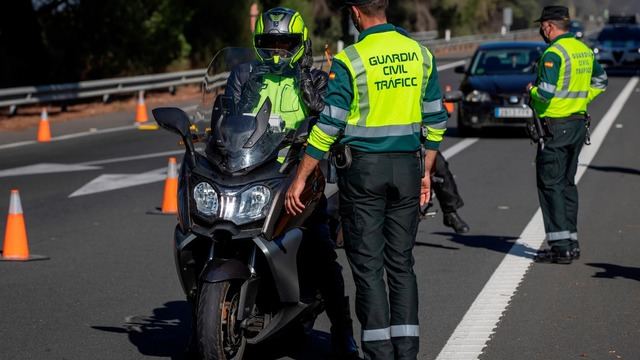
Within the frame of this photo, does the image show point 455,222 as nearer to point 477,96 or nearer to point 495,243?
point 495,243

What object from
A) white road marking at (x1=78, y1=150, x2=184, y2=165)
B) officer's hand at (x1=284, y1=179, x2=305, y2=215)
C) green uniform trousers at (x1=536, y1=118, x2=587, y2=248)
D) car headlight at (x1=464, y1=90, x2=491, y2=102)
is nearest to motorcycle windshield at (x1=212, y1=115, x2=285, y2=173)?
officer's hand at (x1=284, y1=179, x2=305, y2=215)

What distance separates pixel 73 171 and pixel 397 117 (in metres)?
11.2

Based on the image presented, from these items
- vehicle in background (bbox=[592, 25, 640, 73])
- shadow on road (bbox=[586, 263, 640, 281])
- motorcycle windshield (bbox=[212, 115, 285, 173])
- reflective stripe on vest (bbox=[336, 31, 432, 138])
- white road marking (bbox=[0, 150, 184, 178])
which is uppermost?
reflective stripe on vest (bbox=[336, 31, 432, 138])

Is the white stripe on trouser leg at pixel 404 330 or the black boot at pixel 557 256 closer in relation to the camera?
the white stripe on trouser leg at pixel 404 330

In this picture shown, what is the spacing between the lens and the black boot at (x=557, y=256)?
9.75 metres

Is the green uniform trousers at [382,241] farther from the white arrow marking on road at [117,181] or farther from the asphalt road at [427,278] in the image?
the white arrow marking on road at [117,181]

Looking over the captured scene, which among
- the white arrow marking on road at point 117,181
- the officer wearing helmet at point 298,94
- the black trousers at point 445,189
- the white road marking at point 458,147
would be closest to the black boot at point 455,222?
the black trousers at point 445,189

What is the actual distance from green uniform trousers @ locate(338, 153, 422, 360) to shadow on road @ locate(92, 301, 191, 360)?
4.55ft

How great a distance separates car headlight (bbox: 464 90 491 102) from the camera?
840 inches

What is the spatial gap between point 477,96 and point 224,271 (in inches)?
627

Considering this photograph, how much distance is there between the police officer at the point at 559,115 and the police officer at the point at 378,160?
386 cm

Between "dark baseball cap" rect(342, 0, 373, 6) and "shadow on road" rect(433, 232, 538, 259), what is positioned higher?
"dark baseball cap" rect(342, 0, 373, 6)

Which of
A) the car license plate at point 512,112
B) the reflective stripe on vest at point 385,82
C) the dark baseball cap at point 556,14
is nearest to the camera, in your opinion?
the reflective stripe on vest at point 385,82

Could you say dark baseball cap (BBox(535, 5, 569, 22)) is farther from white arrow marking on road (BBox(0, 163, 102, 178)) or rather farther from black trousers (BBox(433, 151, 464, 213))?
white arrow marking on road (BBox(0, 163, 102, 178))
